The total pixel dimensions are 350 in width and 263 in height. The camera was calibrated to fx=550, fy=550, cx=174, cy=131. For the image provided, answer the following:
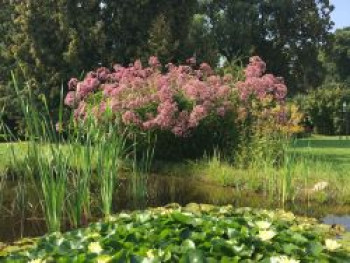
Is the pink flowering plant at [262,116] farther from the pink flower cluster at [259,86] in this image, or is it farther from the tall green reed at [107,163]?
the tall green reed at [107,163]

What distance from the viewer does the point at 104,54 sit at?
1789cm

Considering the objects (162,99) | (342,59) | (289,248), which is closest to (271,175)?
(162,99)

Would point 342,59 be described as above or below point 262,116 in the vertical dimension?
above

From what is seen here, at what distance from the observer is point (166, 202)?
815cm

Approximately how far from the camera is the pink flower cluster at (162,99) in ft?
37.2

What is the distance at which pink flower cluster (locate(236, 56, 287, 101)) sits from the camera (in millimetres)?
11578

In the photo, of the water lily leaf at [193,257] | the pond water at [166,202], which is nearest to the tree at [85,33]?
the pond water at [166,202]

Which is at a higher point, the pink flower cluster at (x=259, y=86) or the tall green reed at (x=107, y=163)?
the pink flower cluster at (x=259, y=86)

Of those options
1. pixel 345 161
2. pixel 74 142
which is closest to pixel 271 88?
pixel 345 161

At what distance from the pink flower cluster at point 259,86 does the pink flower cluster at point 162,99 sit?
14.4 inches

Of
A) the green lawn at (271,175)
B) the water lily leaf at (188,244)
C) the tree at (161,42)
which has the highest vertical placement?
the tree at (161,42)

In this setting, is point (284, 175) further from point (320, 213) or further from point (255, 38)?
point (255, 38)

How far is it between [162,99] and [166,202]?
380 centimetres

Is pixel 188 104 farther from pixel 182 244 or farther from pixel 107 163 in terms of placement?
pixel 182 244
